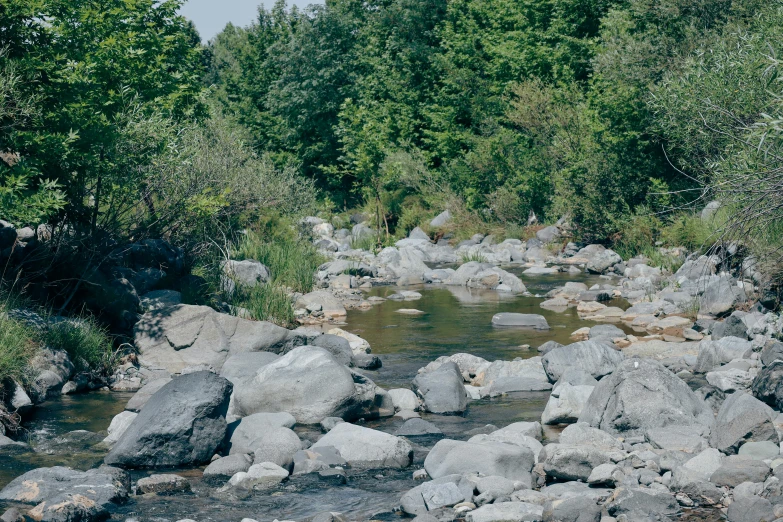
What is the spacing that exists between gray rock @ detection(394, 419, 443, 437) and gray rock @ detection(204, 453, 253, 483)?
81.3 inches

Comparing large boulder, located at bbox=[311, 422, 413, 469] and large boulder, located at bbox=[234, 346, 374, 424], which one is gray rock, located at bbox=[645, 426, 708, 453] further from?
large boulder, located at bbox=[234, 346, 374, 424]

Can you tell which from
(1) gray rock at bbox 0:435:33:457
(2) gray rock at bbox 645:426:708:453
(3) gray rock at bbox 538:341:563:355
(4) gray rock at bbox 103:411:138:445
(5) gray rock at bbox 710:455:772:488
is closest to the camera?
(5) gray rock at bbox 710:455:772:488

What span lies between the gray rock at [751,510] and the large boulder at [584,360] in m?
4.67

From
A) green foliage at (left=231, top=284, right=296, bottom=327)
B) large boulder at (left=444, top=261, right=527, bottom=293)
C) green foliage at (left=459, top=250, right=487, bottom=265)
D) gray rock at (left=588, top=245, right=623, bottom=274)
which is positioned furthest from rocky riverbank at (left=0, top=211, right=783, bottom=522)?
green foliage at (left=459, top=250, right=487, bottom=265)

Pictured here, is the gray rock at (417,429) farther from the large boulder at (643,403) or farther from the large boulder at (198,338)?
the large boulder at (198,338)

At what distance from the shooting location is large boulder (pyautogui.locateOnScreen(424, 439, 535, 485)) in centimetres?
818

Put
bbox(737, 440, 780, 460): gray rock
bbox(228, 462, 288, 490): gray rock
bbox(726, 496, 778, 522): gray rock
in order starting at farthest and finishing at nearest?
bbox(228, 462, 288, 490): gray rock
bbox(737, 440, 780, 460): gray rock
bbox(726, 496, 778, 522): gray rock

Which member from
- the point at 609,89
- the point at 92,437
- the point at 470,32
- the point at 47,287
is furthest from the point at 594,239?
the point at 92,437

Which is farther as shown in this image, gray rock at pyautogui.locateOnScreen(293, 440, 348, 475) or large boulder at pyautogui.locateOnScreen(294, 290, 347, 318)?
large boulder at pyautogui.locateOnScreen(294, 290, 347, 318)

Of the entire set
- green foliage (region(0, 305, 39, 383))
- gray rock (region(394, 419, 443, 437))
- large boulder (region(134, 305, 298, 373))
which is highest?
green foliage (region(0, 305, 39, 383))

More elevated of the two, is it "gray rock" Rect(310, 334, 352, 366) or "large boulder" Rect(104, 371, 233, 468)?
"large boulder" Rect(104, 371, 233, 468)

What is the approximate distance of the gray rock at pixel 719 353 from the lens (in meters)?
12.4

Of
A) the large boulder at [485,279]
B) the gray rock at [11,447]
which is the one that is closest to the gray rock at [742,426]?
the gray rock at [11,447]

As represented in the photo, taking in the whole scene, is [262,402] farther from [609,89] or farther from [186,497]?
[609,89]
